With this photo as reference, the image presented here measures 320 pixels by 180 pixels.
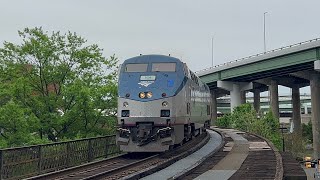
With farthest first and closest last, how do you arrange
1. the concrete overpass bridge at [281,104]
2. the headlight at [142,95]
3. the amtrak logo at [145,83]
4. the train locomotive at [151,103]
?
the concrete overpass bridge at [281,104], the amtrak logo at [145,83], the headlight at [142,95], the train locomotive at [151,103]

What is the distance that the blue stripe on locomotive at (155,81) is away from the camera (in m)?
17.6

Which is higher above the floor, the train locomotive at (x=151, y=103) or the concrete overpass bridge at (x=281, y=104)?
the concrete overpass bridge at (x=281, y=104)

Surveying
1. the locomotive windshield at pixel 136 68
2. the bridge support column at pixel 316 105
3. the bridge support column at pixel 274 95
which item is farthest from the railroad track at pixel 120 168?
the bridge support column at pixel 274 95

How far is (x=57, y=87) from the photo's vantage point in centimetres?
2770

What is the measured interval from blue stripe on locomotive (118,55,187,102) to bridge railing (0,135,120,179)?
120 inches

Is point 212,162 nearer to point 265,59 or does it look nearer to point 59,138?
point 59,138

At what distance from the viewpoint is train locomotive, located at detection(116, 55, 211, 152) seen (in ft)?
56.7

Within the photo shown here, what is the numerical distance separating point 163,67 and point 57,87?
1175 centimetres

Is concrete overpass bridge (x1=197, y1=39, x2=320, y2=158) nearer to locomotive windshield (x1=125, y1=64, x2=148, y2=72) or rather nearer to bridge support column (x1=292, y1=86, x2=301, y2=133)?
bridge support column (x1=292, y1=86, x2=301, y2=133)

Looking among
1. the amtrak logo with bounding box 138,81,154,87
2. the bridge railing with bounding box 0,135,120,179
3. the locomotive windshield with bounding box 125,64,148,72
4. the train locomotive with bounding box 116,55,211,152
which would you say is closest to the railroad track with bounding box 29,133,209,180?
the train locomotive with bounding box 116,55,211,152

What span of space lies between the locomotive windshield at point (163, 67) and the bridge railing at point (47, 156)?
4.45 m

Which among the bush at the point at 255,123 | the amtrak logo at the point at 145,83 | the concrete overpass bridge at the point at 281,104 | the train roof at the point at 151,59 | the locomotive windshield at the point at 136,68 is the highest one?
the concrete overpass bridge at the point at 281,104

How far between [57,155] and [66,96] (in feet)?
35.9

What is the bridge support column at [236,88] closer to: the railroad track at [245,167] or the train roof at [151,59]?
the railroad track at [245,167]
